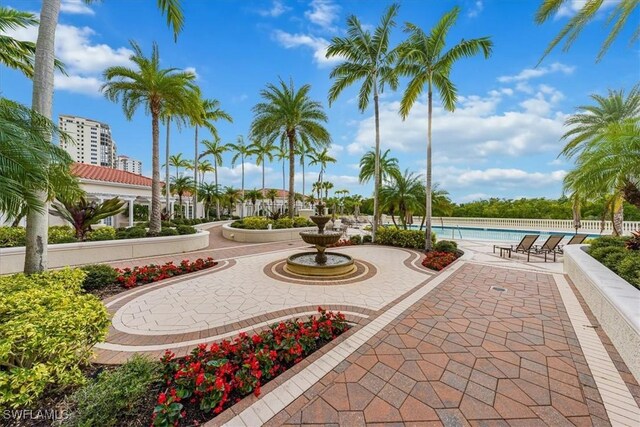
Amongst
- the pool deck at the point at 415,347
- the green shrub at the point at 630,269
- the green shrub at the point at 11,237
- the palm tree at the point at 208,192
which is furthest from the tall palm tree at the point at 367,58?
the palm tree at the point at 208,192

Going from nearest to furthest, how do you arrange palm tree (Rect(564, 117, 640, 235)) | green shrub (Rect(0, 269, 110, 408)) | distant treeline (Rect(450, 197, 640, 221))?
1. green shrub (Rect(0, 269, 110, 408))
2. palm tree (Rect(564, 117, 640, 235))
3. distant treeline (Rect(450, 197, 640, 221))

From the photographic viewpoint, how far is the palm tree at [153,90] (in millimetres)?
11594

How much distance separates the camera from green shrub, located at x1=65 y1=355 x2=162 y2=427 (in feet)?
7.22

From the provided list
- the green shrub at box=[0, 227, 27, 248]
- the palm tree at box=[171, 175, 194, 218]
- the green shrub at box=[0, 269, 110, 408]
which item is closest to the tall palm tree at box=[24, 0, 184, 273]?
the green shrub at box=[0, 269, 110, 408]

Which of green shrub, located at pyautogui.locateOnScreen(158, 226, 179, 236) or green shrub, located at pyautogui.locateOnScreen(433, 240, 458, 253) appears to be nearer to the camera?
green shrub, located at pyautogui.locateOnScreen(433, 240, 458, 253)

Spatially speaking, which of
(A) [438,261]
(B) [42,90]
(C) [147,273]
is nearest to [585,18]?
(A) [438,261]

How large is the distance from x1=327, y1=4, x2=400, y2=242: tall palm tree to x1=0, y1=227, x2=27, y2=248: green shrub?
15.3 m

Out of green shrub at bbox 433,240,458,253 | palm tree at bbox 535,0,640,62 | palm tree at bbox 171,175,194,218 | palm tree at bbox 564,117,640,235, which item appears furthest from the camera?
palm tree at bbox 171,175,194,218

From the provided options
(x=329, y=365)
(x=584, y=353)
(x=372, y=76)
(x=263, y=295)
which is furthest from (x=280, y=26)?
(x=584, y=353)

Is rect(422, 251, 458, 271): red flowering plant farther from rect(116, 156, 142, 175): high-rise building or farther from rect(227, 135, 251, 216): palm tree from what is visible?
rect(116, 156, 142, 175): high-rise building

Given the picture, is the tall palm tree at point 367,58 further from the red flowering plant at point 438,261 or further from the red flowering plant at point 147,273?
the red flowering plant at point 147,273

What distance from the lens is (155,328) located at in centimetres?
438

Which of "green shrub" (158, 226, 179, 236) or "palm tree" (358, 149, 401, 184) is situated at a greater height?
"palm tree" (358, 149, 401, 184)

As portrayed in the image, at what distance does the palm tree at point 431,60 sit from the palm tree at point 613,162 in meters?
5.46
